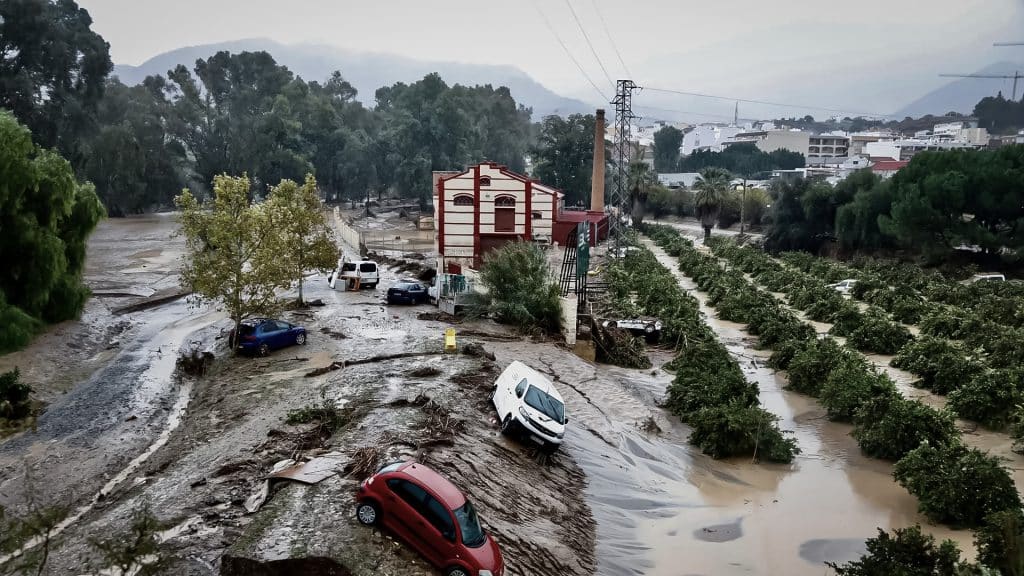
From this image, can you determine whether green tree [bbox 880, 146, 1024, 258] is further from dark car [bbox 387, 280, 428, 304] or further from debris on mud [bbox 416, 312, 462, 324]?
debris on mud [bbox 416, 312, 462, 324]

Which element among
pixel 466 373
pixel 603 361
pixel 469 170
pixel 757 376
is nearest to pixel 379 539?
pixel 466 373

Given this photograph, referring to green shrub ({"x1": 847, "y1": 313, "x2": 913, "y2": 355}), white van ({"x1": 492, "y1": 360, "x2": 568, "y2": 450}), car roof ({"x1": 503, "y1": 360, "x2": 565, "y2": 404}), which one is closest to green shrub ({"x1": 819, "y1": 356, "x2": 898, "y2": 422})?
green shrub ({"x1": 847, "y1": 313, "x2": 913, "y2": 355})

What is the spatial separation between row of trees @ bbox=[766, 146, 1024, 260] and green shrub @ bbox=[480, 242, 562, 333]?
3621 centimetres

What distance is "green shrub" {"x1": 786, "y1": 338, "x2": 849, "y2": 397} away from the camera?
26297 mm

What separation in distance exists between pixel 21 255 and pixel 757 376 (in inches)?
1182

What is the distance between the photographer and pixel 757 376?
29172 millimetres

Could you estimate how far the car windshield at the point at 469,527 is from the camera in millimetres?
10469

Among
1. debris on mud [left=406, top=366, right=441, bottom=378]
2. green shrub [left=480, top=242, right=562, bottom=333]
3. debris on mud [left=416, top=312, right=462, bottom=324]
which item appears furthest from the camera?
debris on mud [left=416, top=312, right=462, bottom=324]

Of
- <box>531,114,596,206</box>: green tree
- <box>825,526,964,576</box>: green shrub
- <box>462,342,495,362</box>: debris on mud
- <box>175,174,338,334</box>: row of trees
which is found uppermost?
<box>531,114,596,206</box>: green tree

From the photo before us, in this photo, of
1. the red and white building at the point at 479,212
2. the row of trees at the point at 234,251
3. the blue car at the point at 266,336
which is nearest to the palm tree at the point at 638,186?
the red and white building at the point at 479,212

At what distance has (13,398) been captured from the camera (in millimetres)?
21469

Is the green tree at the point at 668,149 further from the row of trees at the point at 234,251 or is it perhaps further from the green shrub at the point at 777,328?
the row of trees at the point at 234,251

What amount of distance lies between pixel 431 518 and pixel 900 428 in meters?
14.6

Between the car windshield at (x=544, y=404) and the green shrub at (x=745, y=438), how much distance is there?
17.4 ft
